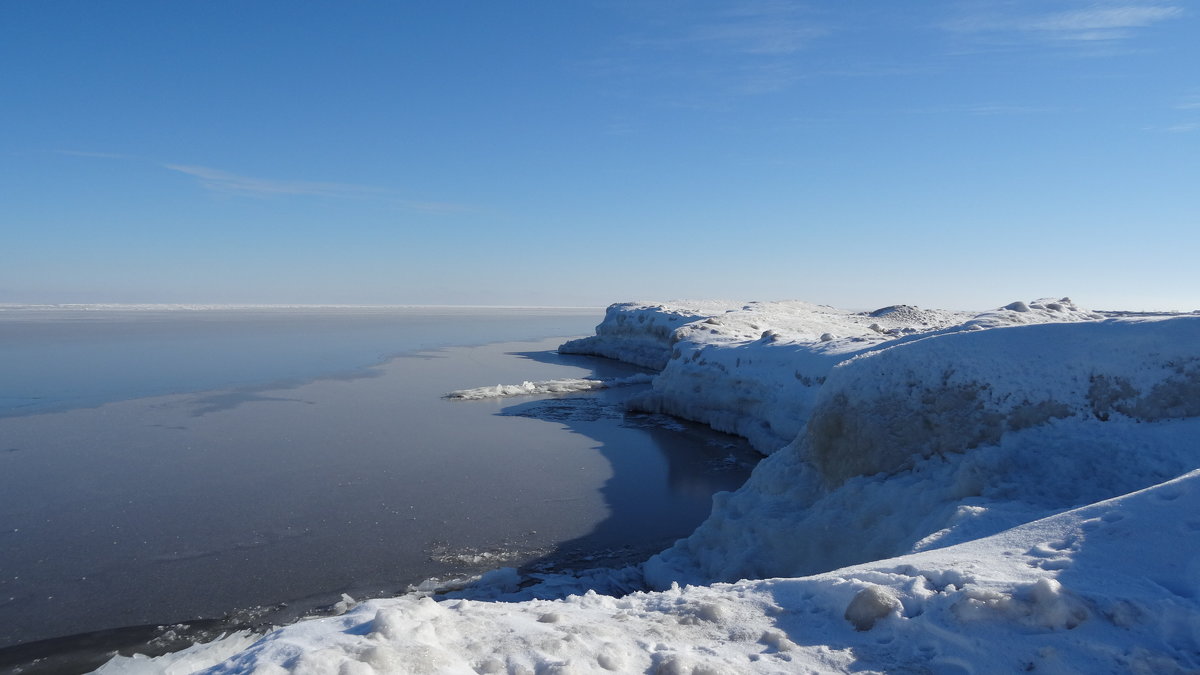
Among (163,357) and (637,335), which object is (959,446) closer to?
(637,335)

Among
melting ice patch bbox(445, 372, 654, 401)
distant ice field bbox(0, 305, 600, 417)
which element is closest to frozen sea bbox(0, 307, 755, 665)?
distant ice field bbox(0, 305, 600, 417)

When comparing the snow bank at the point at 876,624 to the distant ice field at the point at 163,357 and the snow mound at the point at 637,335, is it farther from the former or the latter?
the snow mound at the point at 637,335

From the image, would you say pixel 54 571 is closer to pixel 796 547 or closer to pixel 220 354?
pixel 796 547

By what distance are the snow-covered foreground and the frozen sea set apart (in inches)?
77.3

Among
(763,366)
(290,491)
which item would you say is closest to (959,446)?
(290,491)

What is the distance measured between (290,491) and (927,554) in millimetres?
9804

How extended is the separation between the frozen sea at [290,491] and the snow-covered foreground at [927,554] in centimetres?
196

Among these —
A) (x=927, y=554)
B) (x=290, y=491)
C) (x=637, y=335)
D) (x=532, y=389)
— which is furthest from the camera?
(x=637, y=335)

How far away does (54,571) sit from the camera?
8.05 m

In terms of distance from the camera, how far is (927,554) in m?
4.27

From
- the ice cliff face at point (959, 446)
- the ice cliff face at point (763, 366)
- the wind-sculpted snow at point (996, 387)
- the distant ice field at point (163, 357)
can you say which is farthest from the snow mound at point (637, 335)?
the wind-sculpted snow at point (996, 387)

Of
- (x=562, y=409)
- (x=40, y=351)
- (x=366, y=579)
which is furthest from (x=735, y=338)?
(x=40, y=351)

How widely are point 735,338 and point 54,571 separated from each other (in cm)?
1745

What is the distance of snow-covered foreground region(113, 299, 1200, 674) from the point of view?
3.04 m
